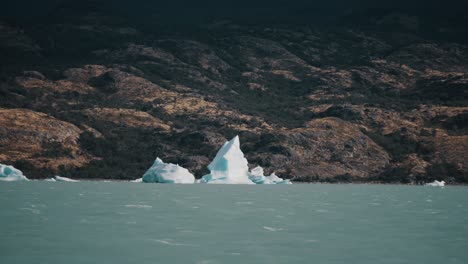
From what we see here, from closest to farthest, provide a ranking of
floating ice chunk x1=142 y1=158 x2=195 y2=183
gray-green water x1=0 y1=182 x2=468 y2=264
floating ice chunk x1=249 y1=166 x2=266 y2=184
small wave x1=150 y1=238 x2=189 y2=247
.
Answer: gray-green water x1=0 y1=182 x2=468 y2=264 → small wave x1=150 y1=238 x2=189 y2=247 → floating ice chunk x1=142 y1=158 x2=195 y2=183 → floating ice chunk x1=249 y1=166 x2=266 y2=184

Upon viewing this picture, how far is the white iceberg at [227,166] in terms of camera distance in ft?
536

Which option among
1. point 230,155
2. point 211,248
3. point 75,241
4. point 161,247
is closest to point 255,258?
point 211,248

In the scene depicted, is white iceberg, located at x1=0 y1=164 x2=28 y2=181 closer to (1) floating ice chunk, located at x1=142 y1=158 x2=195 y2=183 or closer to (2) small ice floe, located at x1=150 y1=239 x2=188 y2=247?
(1) floating ice chunk, located at x1=142 y1=158 x2=195 y2=183

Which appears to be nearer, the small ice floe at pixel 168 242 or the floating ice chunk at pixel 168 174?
the small ice floe at pixel 168 242

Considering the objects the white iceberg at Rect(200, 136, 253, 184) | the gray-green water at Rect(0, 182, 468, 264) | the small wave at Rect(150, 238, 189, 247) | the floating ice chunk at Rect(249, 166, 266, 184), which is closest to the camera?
the gray-green water at Rect(0, 182, 468, 264)

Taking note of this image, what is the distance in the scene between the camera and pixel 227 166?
163500mm

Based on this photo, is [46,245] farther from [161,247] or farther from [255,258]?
[255,258]

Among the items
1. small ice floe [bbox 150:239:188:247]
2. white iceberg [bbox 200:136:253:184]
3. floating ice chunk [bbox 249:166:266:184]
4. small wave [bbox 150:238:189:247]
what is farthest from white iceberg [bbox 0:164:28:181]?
small ice floe [bbox 150:239:188:247]

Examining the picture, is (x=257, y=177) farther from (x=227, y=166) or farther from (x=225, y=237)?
(x=225, y=237)

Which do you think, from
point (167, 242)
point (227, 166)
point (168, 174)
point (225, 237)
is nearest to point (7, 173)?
point (168, 174)

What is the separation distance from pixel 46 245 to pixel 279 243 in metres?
13.6

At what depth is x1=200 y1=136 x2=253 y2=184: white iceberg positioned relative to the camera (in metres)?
164

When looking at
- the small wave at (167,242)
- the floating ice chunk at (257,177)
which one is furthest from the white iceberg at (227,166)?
the small wave at (167,242)

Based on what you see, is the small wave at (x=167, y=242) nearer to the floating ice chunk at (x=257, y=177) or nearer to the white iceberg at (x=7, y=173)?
the white iceberg at (x=7, y=173)
